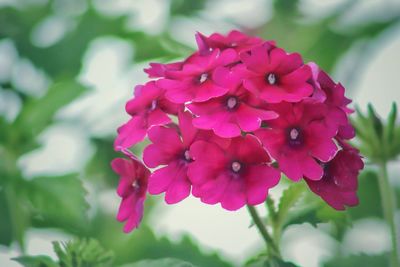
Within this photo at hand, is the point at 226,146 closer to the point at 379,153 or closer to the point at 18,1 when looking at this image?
the point at 379,153

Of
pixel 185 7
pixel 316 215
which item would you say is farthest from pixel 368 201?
pixel 185 7

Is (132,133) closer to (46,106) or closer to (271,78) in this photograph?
(271,78)

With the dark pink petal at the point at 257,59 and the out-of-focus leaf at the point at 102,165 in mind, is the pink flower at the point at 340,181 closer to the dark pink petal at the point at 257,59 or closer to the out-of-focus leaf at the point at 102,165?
the dark pink petal at the point at 257,59

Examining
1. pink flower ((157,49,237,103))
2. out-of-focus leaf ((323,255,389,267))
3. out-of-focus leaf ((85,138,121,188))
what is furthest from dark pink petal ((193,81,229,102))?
out-of-focus leaf ((85,138,121,188))

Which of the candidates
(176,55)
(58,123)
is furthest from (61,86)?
(176,55)

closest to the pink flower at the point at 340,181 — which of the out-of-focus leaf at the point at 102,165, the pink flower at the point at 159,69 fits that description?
the pink flower at the point at 159,69

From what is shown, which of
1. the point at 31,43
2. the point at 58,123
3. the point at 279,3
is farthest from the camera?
the point at 279,3
